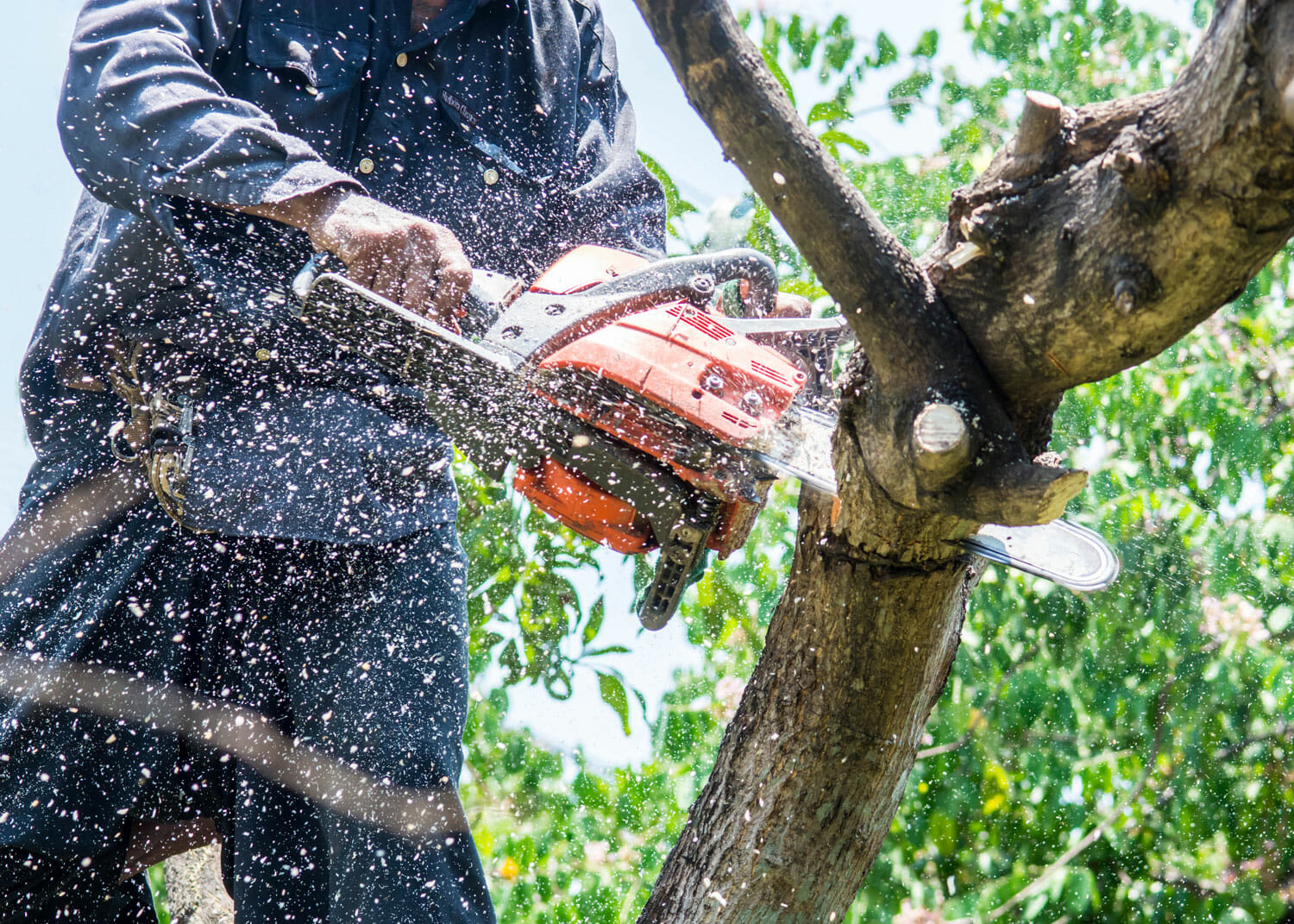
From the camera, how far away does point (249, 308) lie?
1.61 metres

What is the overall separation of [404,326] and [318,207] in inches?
8.3

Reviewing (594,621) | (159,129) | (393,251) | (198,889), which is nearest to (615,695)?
(594,621)

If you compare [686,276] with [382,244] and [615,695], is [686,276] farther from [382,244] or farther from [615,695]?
[615,695]

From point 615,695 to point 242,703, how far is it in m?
1.11

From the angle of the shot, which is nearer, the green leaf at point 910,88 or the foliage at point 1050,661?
the foliage at point 1050,661

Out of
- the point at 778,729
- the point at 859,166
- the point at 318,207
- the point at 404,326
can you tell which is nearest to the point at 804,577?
the point at 778,729

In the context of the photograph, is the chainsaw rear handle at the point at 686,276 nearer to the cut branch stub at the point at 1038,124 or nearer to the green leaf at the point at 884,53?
the cut branch stub at the point at 1038,124

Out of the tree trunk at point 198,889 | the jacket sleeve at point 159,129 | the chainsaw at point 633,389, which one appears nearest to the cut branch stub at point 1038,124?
the chainsaw at point 633,389

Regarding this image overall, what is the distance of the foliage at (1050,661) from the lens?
8.36ft

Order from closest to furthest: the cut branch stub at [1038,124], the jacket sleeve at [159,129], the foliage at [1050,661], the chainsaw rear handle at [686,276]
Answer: the cut branch stub at [1038,124], the jacket sleeve at [159,129], the chainsaw rear handle at [686,276], the foliage at [1050,661]

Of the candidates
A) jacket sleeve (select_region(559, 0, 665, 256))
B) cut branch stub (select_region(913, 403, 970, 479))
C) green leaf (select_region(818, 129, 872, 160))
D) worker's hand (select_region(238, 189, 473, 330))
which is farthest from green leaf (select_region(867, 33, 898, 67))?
cut branch stub (select_region(913, 403, 970, 479))

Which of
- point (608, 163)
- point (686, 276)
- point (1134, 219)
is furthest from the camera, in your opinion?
point (608, 163)

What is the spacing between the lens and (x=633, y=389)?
1577 mm

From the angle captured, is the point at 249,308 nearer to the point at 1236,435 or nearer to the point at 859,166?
the point at 859,166
